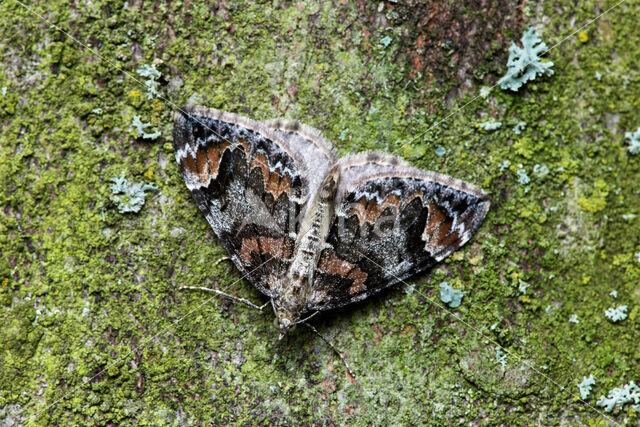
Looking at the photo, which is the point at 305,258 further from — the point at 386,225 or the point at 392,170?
the point at 392,170

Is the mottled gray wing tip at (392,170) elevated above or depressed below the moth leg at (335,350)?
above

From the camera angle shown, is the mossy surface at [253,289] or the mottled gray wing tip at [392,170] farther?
the mottled gray wing tip at [392,170]

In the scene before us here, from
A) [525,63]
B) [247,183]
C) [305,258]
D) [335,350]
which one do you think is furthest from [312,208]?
[525,63]

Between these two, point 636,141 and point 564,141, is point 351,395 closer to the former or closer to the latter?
point 564,141

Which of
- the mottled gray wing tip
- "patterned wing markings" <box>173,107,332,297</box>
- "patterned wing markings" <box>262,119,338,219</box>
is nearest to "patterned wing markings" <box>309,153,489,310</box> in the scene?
the mottled gray wing tip

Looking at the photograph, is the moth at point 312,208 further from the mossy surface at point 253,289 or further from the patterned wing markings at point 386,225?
the mossy surface at point 253,289

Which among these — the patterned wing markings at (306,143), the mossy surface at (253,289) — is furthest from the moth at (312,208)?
the mossy surface at (253,289)

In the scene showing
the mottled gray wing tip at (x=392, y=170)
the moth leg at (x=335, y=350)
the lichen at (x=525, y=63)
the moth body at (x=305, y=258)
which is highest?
the lichen at (x=525, y=63)

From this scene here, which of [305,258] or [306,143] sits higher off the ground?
[306,143]
